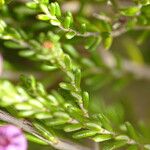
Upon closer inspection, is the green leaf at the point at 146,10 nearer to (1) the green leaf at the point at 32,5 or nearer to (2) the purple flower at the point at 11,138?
(1) the green leaf at the point at 32,5

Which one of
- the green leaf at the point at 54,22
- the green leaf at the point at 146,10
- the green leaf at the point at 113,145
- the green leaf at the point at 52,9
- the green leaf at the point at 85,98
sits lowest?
the green leaf at the point at 113,145

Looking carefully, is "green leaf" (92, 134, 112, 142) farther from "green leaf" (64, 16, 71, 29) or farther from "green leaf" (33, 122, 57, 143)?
"green leaf" (64, 16, 71, 29)

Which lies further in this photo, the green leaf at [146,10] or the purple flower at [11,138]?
the green leaf at [146,10]

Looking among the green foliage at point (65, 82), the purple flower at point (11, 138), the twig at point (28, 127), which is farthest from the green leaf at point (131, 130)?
the purple flower at point (11, 138)

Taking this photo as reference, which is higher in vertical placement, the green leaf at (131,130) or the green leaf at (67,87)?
the green leaf at (67,87)

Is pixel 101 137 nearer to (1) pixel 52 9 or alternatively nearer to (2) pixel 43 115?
(2) pixel 43 115

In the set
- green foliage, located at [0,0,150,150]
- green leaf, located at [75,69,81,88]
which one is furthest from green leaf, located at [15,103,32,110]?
green leaf, located at [75,69,81,88]

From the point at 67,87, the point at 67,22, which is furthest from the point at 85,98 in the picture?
the point at 67,22

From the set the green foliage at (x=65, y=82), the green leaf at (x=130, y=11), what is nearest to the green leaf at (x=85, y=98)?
the green foliage at (x=65, y=82)

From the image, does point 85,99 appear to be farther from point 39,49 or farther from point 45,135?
point 39,49

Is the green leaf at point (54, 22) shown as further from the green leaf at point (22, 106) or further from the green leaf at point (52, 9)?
the green leaf at point (22, 106)

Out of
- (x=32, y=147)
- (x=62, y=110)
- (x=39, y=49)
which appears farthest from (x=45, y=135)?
(x=32, y=147)
